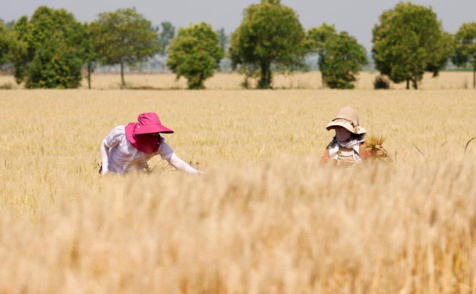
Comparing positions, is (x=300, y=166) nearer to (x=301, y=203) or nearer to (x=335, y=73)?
(x=301, y=203)

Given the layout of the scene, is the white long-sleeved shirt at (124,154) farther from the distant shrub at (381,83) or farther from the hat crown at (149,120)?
the distant shrub at (381,83)

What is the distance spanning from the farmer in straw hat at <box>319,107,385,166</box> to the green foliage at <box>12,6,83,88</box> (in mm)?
49381

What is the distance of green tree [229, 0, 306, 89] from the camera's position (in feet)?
171

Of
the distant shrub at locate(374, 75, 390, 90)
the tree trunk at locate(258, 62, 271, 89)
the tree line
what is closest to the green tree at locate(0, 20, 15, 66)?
the tree line

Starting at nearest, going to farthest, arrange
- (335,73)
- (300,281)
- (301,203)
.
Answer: (300,281) → (301,203) → (335,73)

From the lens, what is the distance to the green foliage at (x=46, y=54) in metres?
52.5

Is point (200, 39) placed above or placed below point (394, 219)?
above

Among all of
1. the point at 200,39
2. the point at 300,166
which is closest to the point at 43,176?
the point at 300,166

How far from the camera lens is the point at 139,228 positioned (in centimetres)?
189

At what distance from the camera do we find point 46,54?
52.7 meters

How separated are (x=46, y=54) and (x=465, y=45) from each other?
129ft

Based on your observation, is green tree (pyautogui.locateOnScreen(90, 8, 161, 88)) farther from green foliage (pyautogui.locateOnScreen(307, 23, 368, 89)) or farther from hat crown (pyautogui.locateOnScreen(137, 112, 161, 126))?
hat crown (pyautogui.locateOnScreen(137, 112, 161, 126))

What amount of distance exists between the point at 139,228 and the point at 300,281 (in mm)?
565

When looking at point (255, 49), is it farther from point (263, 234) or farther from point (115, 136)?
point (263, 234)
